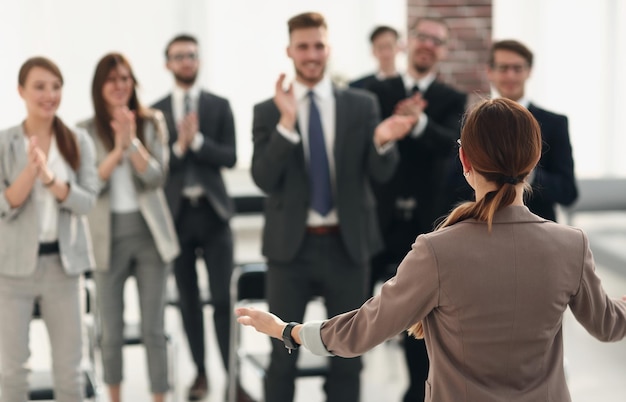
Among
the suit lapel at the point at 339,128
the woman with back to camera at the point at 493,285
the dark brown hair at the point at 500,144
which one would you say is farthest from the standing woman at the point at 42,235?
the dark brown hair at the point at 500,144

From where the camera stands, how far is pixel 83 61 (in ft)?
25.3

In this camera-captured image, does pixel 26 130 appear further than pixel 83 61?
No

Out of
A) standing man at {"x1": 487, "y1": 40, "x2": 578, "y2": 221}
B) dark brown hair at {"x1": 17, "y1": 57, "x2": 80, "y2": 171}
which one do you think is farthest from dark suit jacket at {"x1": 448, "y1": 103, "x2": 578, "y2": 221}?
dark brown hair at {"x1": 17, "y1": 57, "x2": 80, "y2": 171}

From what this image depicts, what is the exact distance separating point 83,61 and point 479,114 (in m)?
6.29

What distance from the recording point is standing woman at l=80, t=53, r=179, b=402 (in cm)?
394

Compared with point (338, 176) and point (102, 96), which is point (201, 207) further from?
point (338, 176)

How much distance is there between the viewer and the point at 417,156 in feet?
14.5

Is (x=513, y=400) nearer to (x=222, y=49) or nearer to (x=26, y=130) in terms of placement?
(x=26, y=130)

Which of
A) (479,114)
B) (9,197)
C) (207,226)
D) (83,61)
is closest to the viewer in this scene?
(479,114)

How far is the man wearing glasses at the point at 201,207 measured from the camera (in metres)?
4.45

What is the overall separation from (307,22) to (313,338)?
1.93m

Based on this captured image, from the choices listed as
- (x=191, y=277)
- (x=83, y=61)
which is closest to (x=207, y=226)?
(x=191, y=277)

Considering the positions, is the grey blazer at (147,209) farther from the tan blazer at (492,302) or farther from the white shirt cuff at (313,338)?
the tan blazer at (492,302)

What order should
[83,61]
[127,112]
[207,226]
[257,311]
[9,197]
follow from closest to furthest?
1. [257,311]
2. [9,197]
3. [127,112]
4. [207,226]
5. [83,61]
